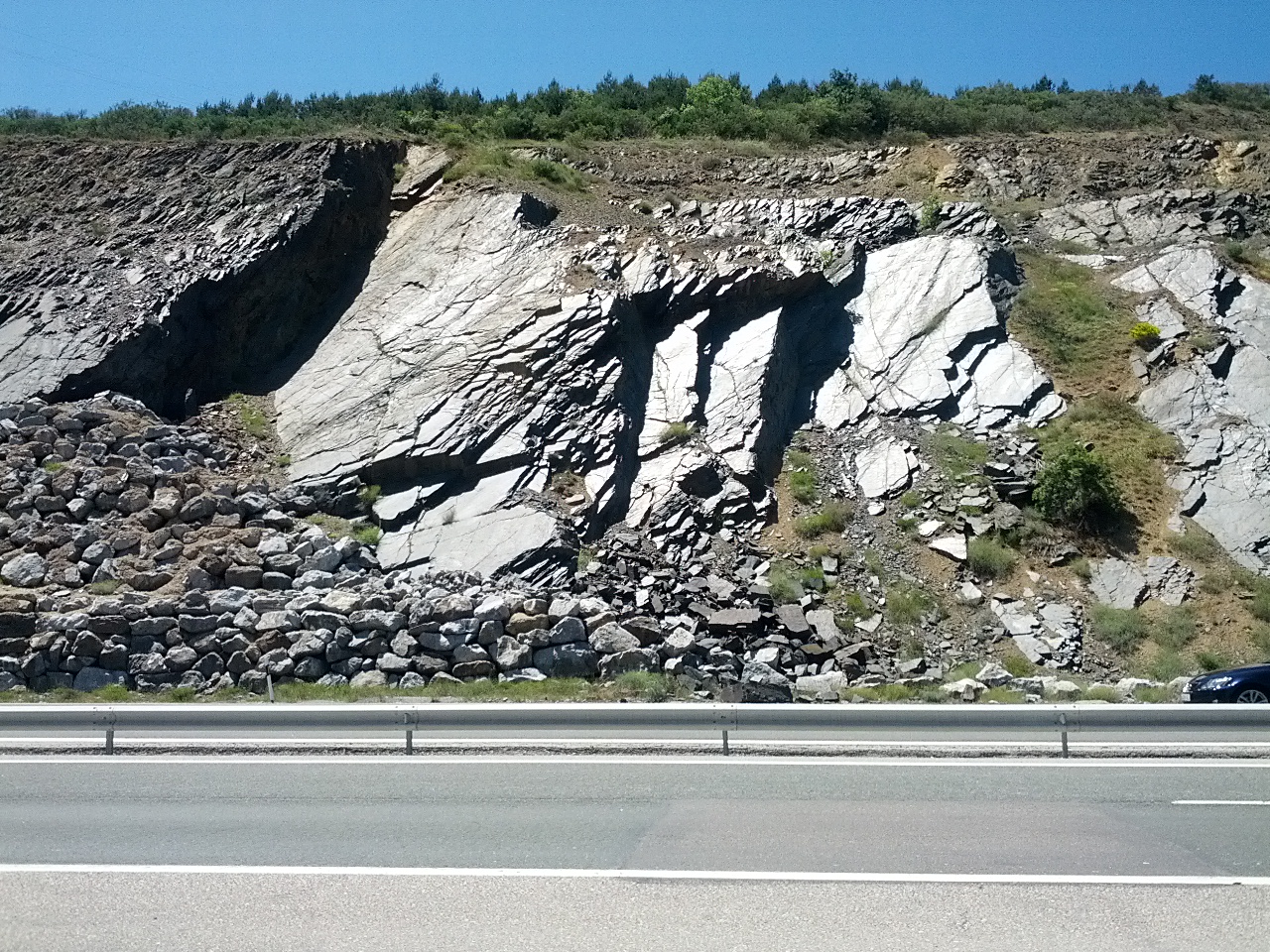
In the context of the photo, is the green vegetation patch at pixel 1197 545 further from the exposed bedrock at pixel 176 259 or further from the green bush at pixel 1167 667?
the exposed bedrock at pixel 176 259

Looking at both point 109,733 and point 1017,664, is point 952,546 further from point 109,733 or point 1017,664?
point 109,733

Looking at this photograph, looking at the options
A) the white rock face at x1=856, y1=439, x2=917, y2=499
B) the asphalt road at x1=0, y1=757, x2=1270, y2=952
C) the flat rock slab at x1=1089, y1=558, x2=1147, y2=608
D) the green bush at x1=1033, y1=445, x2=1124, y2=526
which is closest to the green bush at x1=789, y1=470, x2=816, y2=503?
the white rock face at x1=856, y1=439, x2=917, y2=499

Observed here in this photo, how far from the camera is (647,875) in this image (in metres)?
6.42

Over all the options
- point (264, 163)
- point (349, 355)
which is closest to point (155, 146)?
point (264, 163)

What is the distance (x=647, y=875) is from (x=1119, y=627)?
1216 centimetres

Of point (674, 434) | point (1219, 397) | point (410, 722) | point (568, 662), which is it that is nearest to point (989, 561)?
point (674, 434)

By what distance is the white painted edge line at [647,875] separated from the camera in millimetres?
6277

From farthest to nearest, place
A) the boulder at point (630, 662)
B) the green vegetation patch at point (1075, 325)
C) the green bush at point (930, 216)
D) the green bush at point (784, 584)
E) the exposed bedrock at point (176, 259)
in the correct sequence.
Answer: the green bush at point (930, 216) → the green vegetation patch at point (1075, 325) → the exposed bedrock at point (176, 259) → the green bush at point (784, 584) → the boulder at point (630, 662)

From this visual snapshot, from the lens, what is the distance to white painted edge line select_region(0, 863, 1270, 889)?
6.28 m

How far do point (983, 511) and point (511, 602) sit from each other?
8.62 metres

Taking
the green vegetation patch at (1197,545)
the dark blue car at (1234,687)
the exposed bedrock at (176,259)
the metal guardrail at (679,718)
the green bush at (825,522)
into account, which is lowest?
the dark blue car at (1234,687)

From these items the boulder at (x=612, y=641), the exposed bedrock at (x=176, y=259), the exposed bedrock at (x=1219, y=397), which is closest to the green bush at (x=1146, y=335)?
the exposed bedrock at (x=1219, y=397)

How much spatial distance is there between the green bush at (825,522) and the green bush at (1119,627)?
4.15 m

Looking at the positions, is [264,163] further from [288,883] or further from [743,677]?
[288,883]
